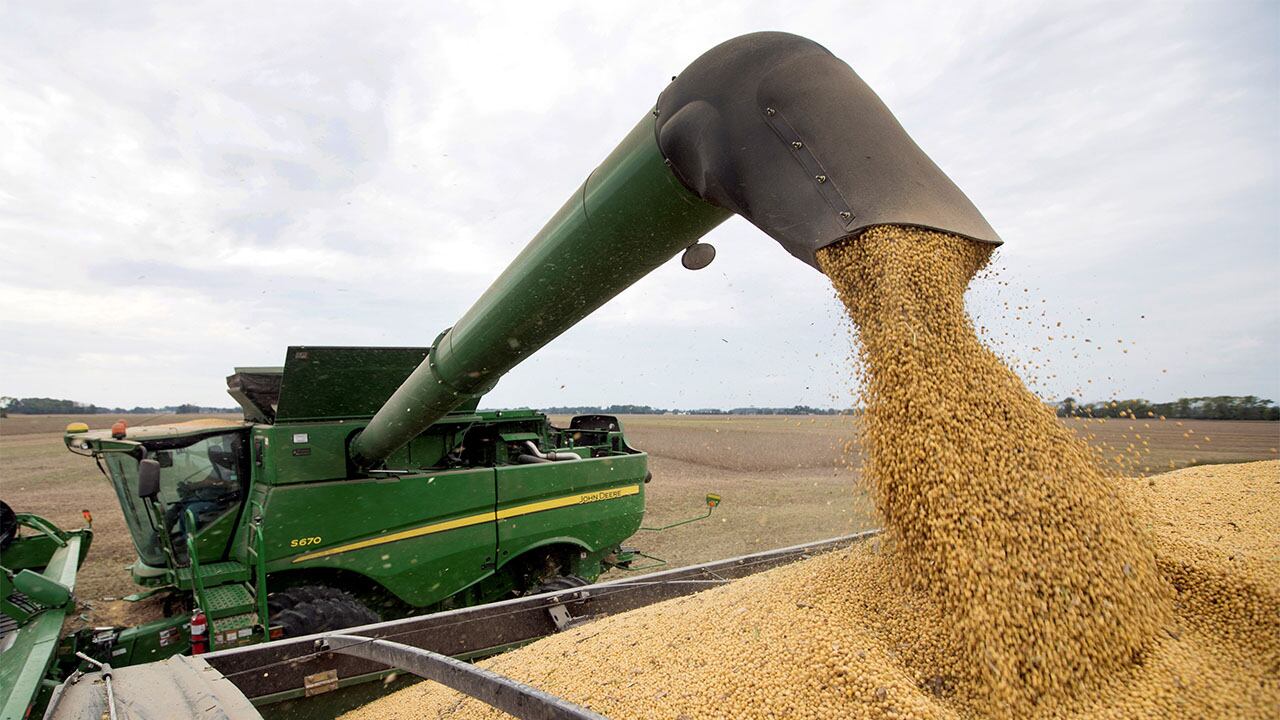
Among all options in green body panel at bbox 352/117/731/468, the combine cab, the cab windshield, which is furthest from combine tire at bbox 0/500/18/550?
green body panel at bbox 352/117/731/468

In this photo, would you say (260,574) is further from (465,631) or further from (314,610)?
(465,631)

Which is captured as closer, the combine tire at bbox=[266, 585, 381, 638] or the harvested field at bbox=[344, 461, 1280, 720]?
the harvested field at bbox=[344, 461, 1280, 720]

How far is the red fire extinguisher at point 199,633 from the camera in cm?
382

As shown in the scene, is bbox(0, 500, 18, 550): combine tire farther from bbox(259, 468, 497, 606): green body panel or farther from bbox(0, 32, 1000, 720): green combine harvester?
bbox(259, 468, 497, 606): green body panel

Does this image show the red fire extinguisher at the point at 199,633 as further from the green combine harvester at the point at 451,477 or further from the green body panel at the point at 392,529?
the green body panel at the point at 392,529

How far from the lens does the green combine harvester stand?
203 centimetres

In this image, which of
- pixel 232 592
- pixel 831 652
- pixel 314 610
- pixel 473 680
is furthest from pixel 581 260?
pixel 232 592

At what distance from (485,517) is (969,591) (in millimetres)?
4038

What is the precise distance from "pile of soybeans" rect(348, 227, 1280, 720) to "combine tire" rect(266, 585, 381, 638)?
2501 mm

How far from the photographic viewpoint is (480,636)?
10.6ft

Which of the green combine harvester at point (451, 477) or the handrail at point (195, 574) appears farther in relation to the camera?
the handrail at point (195, 574)

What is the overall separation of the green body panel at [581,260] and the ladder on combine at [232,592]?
1.84 meters

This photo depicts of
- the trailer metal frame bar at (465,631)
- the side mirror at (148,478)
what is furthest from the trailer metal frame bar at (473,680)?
the side mirror at (148,478)

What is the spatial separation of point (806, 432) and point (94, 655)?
32.4 metres
